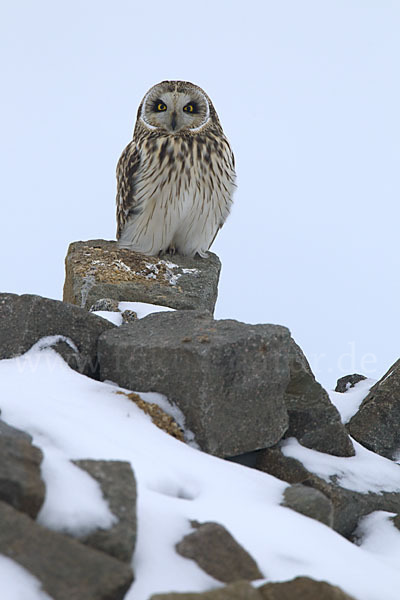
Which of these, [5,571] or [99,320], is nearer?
[5,571]

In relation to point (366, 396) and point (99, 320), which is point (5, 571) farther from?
point (366, 396)

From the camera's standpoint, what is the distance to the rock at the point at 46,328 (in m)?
4.10

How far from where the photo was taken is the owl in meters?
7.29

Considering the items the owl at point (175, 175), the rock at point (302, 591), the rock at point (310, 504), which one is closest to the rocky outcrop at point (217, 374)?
the rock at point (310, 504)

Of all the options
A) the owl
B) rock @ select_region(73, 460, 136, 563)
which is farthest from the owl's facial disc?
rock @ select_region(73, 460, 136, 563)

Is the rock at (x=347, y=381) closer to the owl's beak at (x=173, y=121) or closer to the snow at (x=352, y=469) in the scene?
the snow at (x=352, y=469)

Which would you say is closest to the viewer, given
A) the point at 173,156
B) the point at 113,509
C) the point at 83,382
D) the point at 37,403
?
the point at 113,509

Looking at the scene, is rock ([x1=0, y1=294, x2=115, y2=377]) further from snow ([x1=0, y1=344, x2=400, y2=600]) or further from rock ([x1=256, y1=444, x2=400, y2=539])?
rock ([x1=256, y1=444, x2=400, y2=539])

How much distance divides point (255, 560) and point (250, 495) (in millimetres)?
510

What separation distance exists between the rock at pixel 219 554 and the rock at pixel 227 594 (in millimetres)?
219

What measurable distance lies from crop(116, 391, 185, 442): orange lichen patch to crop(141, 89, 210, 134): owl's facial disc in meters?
4.27

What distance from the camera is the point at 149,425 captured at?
3.47 m

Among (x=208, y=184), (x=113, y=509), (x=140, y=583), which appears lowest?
(x=140, y=583)

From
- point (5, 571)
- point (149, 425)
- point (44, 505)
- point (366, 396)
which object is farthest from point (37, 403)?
point (366, 396)
